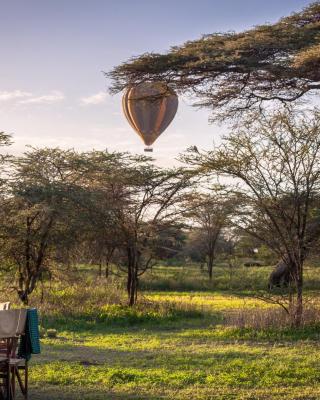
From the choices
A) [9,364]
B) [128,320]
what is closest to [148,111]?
[9,364]

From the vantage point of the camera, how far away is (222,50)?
8.73 meters

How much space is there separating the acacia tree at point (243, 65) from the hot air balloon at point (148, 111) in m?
0.66

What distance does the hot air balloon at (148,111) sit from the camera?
1027cm

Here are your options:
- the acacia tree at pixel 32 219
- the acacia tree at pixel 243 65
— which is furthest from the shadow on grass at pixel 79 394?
the acacia tree at pixel 32 219

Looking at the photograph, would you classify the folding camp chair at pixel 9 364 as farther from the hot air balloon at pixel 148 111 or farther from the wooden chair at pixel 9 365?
the hot air balloon at pixel 148 111

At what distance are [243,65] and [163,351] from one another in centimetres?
535

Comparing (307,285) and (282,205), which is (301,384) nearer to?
(282,205)

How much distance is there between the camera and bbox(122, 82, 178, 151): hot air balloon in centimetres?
1027

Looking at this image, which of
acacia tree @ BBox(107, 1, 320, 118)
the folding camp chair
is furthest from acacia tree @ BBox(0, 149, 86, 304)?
the folding camp chair

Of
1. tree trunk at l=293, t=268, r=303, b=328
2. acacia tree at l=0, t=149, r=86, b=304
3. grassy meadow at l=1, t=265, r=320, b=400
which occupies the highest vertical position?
acacia tree at l=0, t=149, r=86, b=304

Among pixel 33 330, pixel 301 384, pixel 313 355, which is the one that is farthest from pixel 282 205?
pixel 33 330

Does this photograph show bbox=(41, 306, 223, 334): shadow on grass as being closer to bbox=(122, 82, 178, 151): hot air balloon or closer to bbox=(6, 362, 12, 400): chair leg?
bbox=(122, 82, 178, 151): hot air balloon

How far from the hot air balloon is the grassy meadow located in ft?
12.5

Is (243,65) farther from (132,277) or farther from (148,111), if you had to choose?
(132,277)
